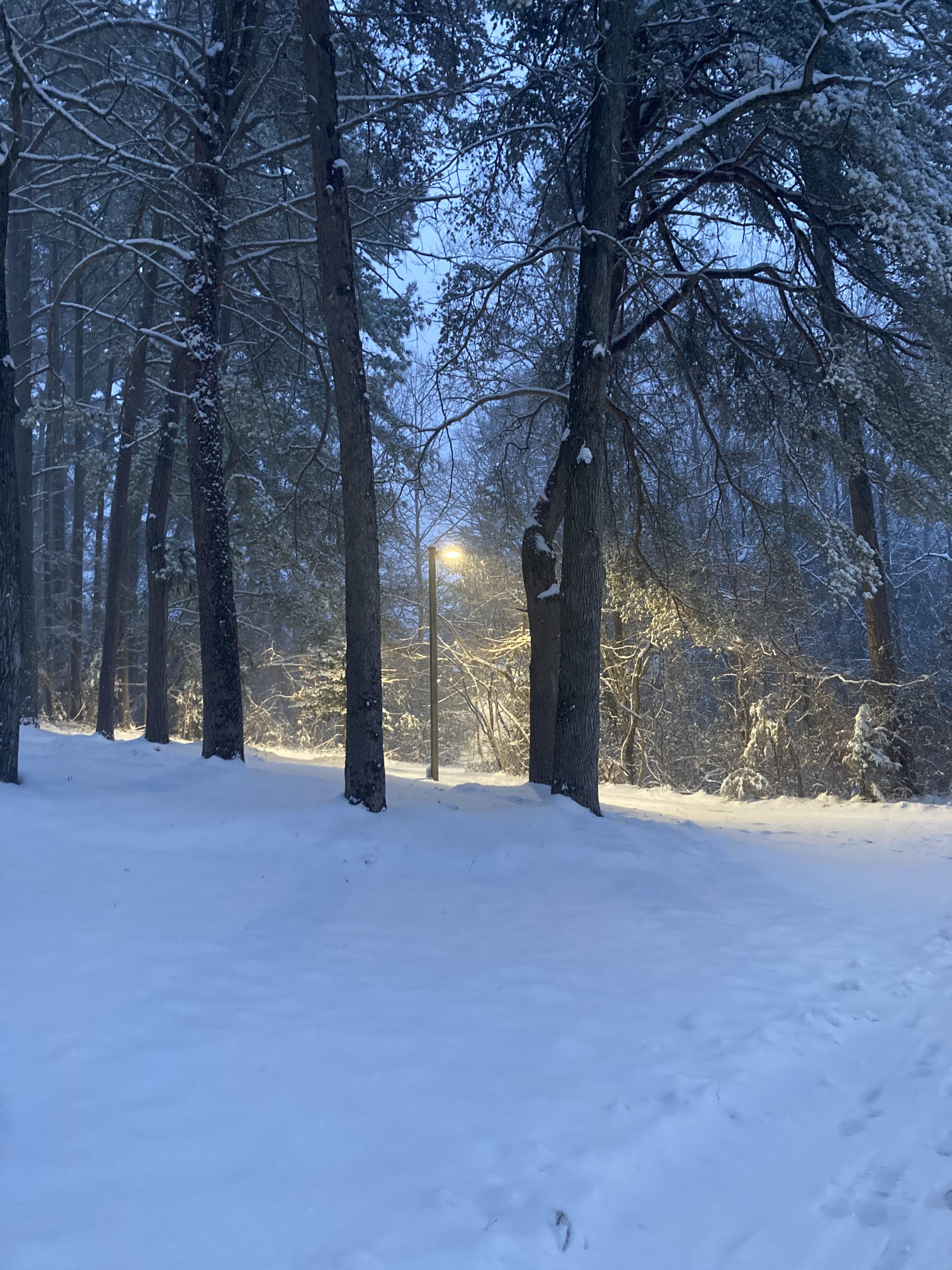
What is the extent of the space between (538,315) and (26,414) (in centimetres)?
805

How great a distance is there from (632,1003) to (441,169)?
780cm

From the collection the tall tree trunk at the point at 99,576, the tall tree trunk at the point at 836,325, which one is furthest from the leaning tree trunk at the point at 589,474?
the tall tree trunk at the point at 99,576

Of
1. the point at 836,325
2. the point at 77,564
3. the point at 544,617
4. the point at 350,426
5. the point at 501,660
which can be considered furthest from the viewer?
the point at 77,564

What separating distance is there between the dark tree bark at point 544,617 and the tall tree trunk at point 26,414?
766 centimetres

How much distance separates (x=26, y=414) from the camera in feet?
40.5

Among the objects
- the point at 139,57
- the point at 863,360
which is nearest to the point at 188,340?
the point at 139,57

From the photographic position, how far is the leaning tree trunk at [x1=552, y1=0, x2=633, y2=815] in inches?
295

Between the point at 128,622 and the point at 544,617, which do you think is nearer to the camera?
the point at 544,617

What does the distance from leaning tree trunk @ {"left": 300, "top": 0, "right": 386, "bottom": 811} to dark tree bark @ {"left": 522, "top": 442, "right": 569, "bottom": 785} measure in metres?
2.58

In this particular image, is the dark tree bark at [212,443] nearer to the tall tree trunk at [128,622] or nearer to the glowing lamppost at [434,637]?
the glowing lamppost at [434,637]

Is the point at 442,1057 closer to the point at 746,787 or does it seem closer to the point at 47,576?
the point at 746,787

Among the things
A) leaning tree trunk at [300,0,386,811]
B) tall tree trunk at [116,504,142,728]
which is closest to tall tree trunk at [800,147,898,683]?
leaning tree trunk at [300,0,386,811]

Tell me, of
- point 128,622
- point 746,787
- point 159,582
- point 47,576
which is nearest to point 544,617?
point 159,582

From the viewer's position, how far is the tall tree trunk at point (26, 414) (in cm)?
1297
